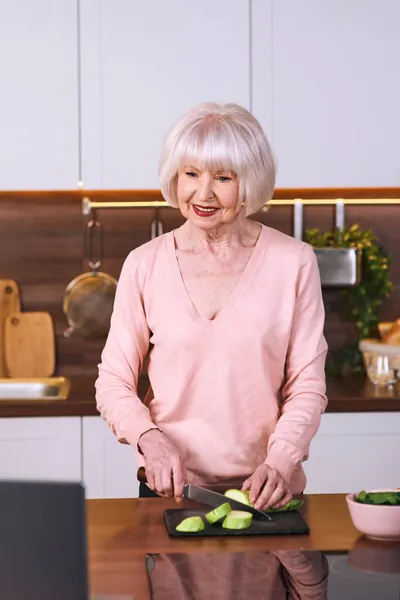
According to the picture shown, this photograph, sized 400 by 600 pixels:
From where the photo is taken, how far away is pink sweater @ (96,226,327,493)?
1778 mm

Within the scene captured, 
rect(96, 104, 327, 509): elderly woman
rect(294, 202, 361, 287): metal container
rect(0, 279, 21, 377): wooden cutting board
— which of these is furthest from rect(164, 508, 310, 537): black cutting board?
rect(0, 279, 21, 377): wooden cutting board

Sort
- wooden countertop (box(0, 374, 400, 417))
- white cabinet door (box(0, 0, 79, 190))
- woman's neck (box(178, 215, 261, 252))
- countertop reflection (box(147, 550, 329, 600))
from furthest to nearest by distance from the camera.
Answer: white cabinet door (box(0, 0, 79, 190)) → wooden countertop (box(0, 374, 400, 417)) → woman's neck (box(178, 215, 261, 252)) → countertop reflection (box(147, 550, 329, 600))

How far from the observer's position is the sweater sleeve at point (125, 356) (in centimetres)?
176

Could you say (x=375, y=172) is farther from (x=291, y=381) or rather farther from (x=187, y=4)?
(x=291, y=381)

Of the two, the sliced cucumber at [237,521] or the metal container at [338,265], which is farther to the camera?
the metal container at [338,265]

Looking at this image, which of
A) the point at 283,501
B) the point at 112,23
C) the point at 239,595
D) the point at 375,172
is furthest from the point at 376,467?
the point at 239,595

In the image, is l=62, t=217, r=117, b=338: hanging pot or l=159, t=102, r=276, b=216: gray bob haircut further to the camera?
l=62, t=217, r=117, b=338: hanging pot

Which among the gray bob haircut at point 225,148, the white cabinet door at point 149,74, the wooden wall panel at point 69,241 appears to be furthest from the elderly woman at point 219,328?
the wooden wall panel at point 69,241

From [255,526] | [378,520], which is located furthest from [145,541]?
[378,520]

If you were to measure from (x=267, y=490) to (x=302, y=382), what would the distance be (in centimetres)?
28

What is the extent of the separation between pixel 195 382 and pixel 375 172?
152cm

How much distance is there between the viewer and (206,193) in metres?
1.72

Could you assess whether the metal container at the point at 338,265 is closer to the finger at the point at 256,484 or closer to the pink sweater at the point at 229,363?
the pink sweater at the point at 229,363

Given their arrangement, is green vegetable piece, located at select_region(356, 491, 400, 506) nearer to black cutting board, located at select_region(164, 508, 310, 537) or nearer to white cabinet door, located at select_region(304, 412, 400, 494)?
black cutting board, located at select_region(164, 508, 310, 537)
